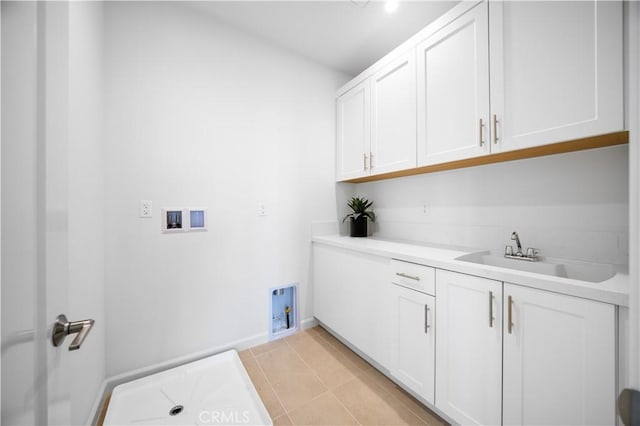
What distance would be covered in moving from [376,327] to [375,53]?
239cm

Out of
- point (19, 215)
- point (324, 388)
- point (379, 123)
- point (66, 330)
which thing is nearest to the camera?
point (19, 215)

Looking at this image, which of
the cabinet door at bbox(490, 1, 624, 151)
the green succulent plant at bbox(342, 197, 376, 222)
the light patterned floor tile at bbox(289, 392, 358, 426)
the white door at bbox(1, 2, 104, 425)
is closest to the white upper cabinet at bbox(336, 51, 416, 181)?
the green succulent plant at bbox(342, 197, 376, 222)

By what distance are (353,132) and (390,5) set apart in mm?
935

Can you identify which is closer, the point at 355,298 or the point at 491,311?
the point at 491,311

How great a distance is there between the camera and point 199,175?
1.77 meters

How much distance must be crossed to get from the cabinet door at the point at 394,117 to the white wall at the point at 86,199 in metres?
1.83

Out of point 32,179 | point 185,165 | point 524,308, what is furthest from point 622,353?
point 185,165

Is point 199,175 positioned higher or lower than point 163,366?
higher

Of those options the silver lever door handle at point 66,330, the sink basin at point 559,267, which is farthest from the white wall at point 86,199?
the sink basin at point 559,267

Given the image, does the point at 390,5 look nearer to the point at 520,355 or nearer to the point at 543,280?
the point at 543,280

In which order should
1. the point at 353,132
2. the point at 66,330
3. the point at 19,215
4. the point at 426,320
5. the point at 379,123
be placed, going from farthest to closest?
1. the point at 353,132
2. the point at 379,123
3. the point at 426,320
4. the point at 66,330
5. the point at 19,215

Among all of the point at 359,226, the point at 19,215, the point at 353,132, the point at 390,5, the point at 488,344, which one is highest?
the point at 390,5

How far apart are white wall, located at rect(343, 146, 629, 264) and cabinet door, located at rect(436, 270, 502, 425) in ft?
1.99

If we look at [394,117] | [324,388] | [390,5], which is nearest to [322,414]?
[324,388]
